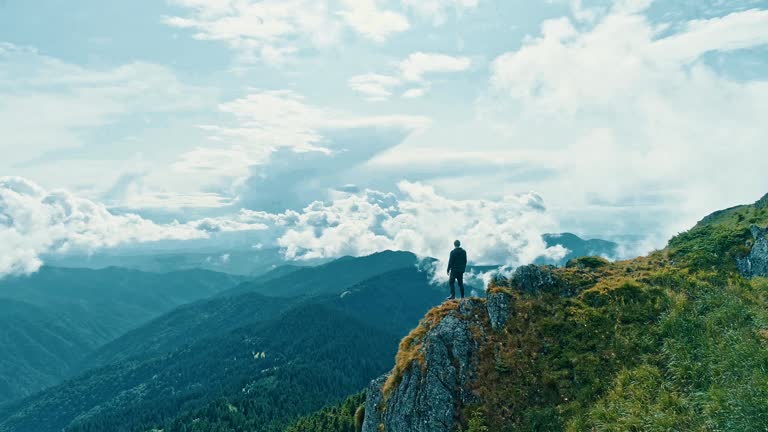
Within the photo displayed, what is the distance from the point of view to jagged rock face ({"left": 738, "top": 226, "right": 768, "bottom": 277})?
3431 centimetres

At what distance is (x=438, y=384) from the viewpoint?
105 feet

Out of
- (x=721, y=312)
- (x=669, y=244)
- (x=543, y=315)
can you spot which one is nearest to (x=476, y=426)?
(x=543, y=315)

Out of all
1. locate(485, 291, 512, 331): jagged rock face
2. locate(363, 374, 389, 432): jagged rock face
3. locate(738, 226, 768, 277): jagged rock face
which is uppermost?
locate(738, 226, 768, 277): jagged rock face

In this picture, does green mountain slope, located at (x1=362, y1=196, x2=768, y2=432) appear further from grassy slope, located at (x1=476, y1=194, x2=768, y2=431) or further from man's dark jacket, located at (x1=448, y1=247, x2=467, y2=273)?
man's dark jacket, located at (x1=448, y1=247, x2=467, y2=273)

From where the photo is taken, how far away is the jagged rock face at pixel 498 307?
116 feet

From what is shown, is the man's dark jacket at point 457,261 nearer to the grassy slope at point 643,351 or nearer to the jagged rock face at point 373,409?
the grassy slope at point 643,351

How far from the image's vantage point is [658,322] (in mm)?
29953

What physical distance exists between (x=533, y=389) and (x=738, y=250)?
76.7ft

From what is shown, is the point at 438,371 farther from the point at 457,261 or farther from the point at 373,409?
the point at 457,261

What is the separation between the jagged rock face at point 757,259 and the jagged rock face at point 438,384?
70.4ft

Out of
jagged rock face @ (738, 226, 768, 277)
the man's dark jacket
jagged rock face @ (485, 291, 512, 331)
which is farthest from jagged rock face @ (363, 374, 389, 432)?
jagged rock face @ (738, 226, 768, 277)

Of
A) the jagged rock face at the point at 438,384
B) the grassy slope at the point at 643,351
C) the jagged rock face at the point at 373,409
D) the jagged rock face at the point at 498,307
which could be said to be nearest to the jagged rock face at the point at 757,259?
the grassy slope at the point at 643,351

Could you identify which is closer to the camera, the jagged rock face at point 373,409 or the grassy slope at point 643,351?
the grassy slope at point 643,351

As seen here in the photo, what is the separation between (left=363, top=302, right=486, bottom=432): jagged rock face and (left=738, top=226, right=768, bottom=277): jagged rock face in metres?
21.5
